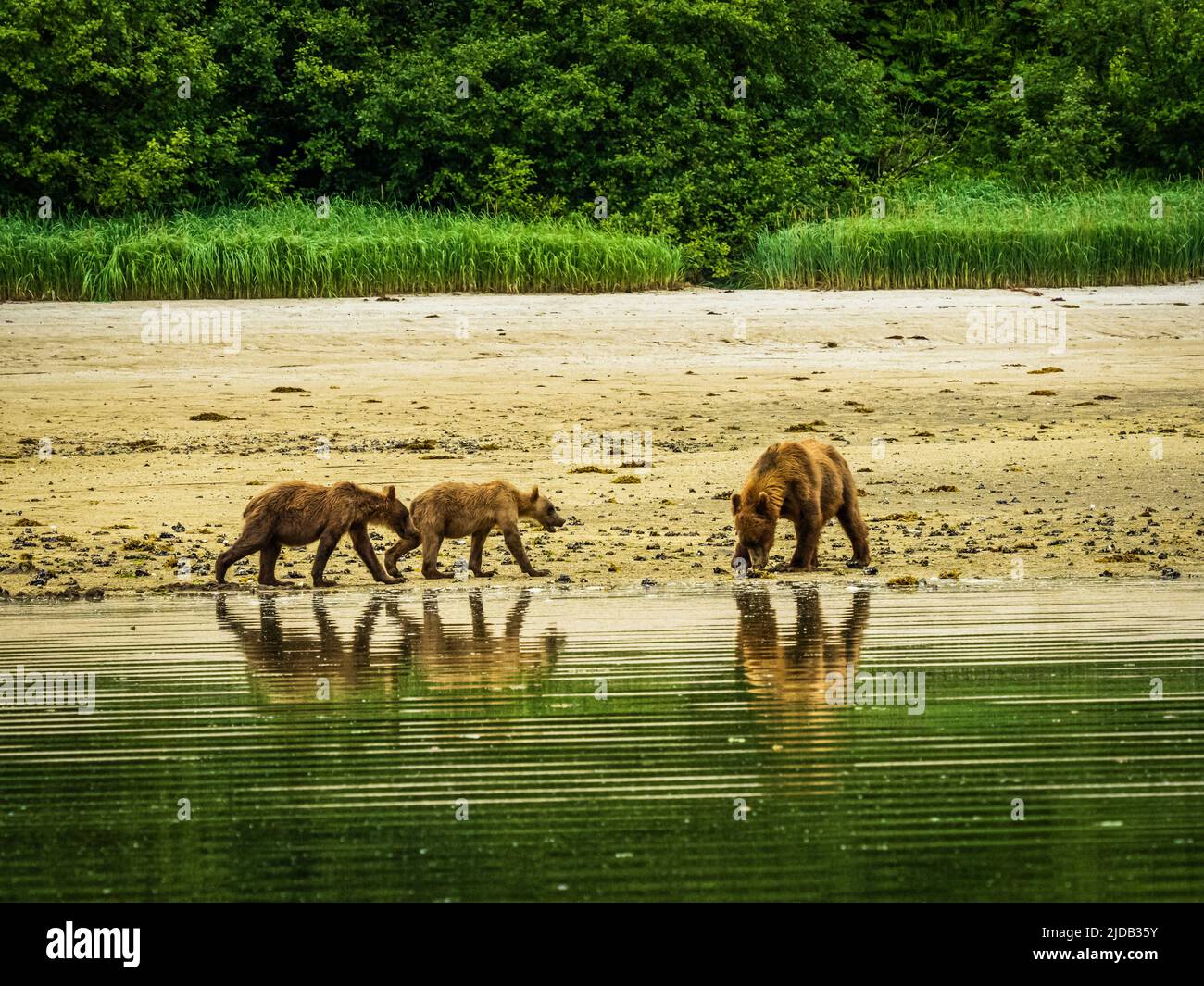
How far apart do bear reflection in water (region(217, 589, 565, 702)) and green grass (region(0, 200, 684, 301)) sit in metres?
12.4

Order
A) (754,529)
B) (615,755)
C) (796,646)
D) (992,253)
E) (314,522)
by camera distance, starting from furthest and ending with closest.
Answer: (992,253), (314,522), (754,529), (796,646), (615,755)

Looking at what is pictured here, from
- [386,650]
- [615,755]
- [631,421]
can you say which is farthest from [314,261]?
[615,755]

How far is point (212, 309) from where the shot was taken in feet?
72.8

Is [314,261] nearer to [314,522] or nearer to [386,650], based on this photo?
[314,522]

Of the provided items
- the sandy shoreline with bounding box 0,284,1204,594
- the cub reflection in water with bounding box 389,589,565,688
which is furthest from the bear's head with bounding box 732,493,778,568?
the cub reflection in water with bounding box 389,589,565,688

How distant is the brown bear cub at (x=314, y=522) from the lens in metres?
12.1

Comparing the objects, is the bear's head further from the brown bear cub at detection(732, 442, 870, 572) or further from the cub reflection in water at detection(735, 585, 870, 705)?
the cub reflection in water at detection(735, 585, 870, 705)

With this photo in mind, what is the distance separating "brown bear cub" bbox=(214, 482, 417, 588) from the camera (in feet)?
39.7

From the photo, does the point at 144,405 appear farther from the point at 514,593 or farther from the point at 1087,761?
the point at 1087,761

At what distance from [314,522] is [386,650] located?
108 inches

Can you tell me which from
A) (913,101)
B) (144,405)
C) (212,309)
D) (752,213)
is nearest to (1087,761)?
(144,405)

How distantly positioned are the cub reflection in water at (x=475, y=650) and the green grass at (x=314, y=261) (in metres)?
12.8

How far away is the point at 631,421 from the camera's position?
664 inches
